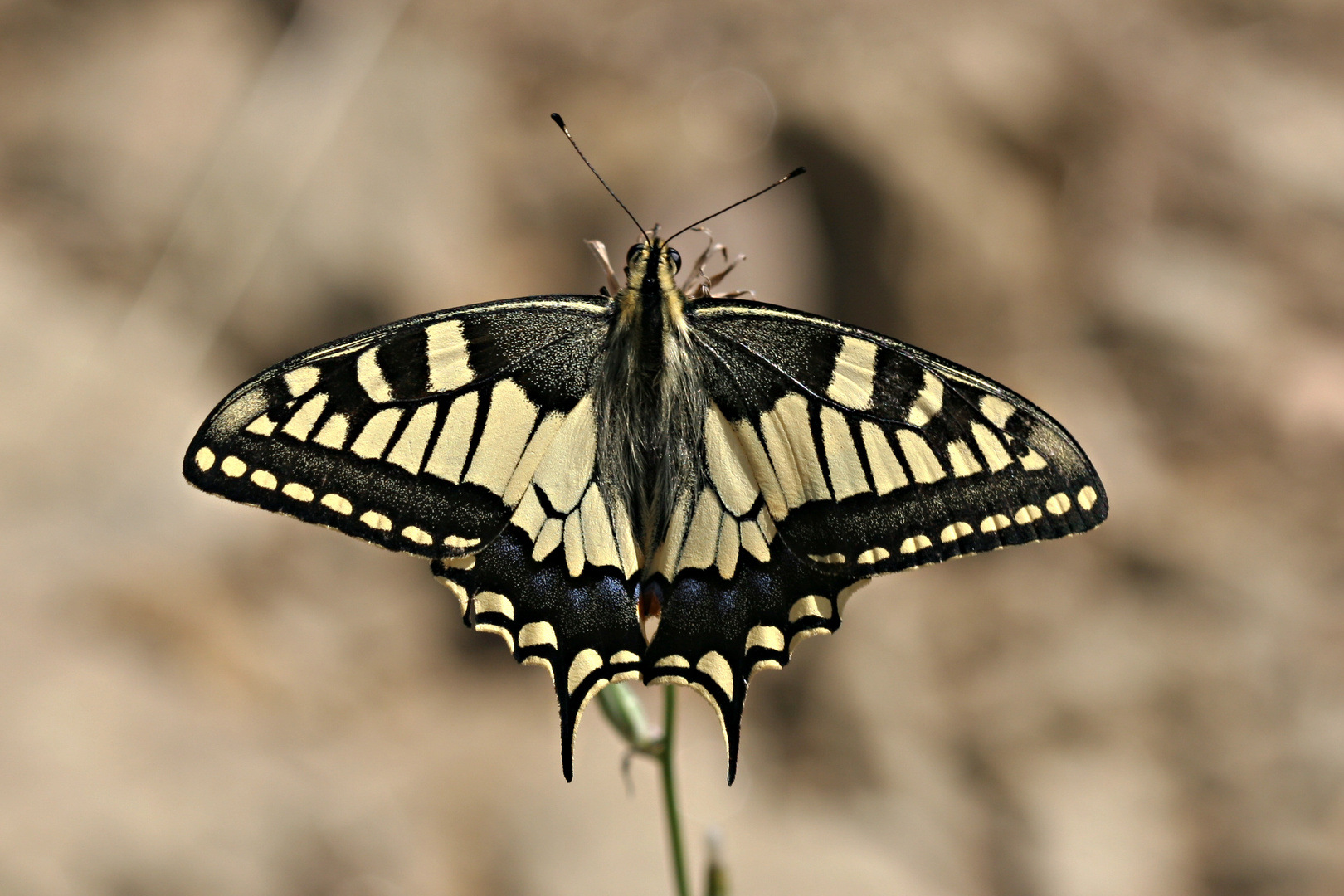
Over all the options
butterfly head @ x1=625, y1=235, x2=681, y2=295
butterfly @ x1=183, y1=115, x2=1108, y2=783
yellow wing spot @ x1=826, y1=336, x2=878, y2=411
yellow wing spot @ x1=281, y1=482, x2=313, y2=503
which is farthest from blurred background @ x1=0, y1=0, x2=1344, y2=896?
yellow wing spot @ x1=281, y1=482, x2=313, y2=503

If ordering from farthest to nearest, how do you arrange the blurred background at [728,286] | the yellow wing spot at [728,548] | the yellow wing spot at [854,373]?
the blurred background at [728,286]
the yellow wing spot at [728,548]
the yellow wing spot at [854,373]

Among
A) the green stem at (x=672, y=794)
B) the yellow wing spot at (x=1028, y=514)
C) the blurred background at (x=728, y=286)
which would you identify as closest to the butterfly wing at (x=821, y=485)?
the yellow wing spot at (x=1028, y=514)

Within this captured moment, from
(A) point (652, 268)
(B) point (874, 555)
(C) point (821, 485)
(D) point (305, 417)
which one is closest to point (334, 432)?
(D) point (305, 417)

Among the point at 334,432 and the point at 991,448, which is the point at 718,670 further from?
the point at 334,432

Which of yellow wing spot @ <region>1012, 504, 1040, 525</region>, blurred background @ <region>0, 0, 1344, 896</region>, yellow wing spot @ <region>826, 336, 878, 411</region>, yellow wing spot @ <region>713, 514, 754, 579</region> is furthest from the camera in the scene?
blurred background @ <region>0, 0, 1344, 896</region>

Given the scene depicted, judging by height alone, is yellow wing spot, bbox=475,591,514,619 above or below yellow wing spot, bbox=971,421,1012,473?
below

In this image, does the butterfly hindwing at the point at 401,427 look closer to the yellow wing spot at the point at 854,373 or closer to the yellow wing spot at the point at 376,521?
the yellow wing spot at the point at 376,521

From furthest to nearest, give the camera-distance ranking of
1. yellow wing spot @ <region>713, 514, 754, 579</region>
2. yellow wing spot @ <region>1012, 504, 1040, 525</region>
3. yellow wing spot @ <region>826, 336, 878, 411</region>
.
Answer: yellow wing spot @ <region>713, 514, 754, 579</region>, yellow wing spot @ <region>826, 336, 878, 411</region>, yellow wing spot @ <region>1012, 504, 1040, 525</region>

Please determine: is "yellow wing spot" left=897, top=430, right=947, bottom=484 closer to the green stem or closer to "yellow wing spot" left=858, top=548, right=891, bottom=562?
"yellow wing spot" left=858, top=548, right=891, bottom=562
